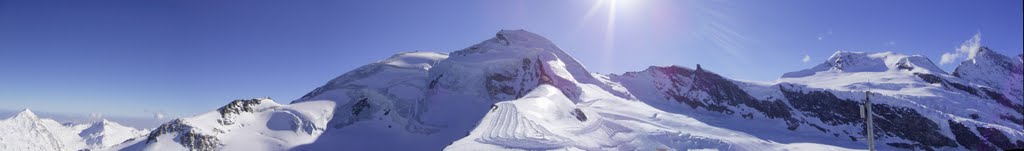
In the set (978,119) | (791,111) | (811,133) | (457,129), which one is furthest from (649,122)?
(978,119)

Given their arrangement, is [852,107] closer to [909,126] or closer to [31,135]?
[909,126]

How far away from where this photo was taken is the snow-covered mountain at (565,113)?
211ft

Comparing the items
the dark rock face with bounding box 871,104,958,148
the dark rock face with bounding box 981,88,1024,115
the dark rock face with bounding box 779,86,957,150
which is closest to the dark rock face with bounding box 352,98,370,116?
the dark rock face with bounding box 779,86,957,150

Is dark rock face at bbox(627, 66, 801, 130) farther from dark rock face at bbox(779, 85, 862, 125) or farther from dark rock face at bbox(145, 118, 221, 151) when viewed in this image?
dark rock face at bbox(145, 118, 221, 151)

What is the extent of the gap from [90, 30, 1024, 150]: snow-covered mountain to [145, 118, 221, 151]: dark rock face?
16cm

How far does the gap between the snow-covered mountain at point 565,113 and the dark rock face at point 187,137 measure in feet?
0.51

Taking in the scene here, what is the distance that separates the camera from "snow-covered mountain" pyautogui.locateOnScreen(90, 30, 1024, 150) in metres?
64.4

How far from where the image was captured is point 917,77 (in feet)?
540

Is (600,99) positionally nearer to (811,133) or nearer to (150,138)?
(811,133)

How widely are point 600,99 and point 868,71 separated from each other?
133 meters

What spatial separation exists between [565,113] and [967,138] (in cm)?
8042

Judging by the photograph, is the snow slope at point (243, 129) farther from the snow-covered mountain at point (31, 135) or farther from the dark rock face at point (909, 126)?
the dark rock face at point (909, 126)

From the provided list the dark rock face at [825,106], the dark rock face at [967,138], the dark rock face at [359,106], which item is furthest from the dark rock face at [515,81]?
the dark rock face at [967,138]

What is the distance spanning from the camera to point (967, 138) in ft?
340
